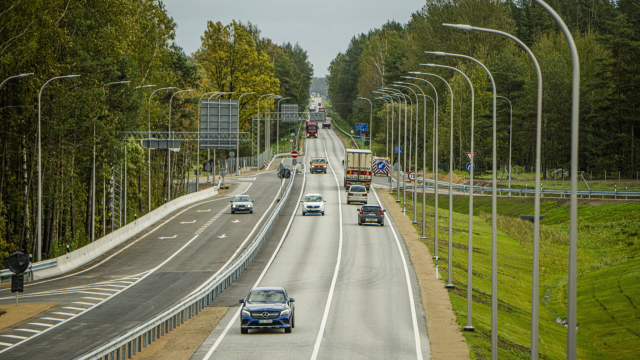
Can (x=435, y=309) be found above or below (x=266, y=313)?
below

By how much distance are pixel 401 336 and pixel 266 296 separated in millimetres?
4735

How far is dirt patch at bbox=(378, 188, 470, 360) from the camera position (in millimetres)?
24736

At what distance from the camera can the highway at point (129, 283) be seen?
2670 cm

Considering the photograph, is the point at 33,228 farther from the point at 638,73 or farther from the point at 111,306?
the point at 638,73

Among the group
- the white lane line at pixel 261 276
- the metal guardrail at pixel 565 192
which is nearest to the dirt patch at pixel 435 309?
the white lane line at pixel 261 276

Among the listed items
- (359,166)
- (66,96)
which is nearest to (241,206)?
(359,166)

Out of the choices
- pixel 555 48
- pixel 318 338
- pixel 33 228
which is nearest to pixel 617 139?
pixel 555 48

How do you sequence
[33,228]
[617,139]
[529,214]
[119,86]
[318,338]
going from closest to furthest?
[318,338], [33,228], [119,86], [529,214], [617,139]

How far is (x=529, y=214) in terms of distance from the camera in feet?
242

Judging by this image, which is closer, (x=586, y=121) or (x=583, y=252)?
(x=583, y=252)

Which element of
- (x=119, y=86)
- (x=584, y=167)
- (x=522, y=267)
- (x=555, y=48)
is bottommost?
(x=522, y=267)

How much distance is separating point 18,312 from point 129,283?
26.8ft

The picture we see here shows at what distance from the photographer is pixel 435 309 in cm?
3159

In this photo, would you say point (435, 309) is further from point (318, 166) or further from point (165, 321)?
point (318, 166)
